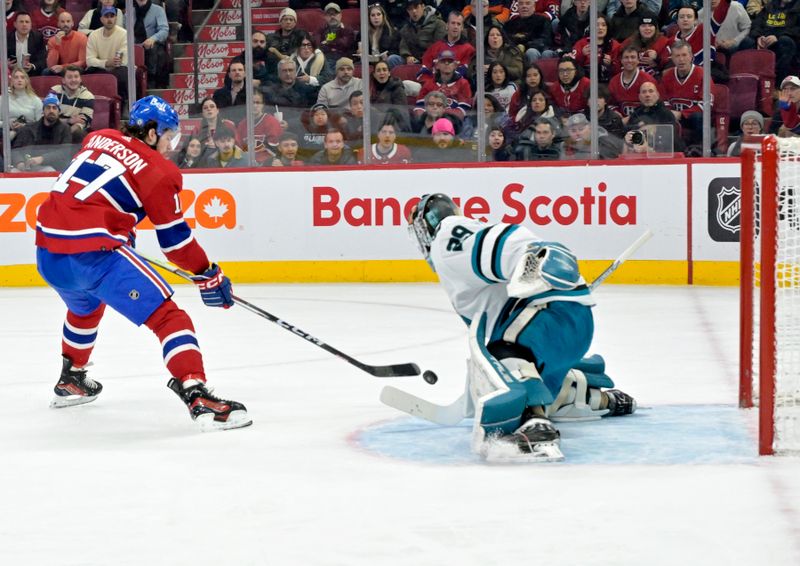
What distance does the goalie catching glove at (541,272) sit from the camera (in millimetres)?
3371

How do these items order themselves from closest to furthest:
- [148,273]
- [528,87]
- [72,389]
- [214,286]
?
1. [148,273]
2. [214,286]
3. [72,389]
4. [528,87]

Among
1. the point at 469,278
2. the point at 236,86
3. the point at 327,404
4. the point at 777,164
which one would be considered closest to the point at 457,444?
the point at 469,278

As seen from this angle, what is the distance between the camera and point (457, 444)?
12.2 ft

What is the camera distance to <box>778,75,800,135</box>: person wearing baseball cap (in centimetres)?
810

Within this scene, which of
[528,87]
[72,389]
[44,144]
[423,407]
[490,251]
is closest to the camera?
[490,251]

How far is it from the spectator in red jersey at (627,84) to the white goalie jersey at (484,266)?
4.83m

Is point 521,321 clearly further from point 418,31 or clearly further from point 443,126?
point 418,31

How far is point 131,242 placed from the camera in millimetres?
4383

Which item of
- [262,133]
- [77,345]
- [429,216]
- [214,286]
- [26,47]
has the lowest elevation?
[77,345]

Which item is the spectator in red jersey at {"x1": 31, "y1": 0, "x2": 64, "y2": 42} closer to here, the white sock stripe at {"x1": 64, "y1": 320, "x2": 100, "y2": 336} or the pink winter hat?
the pink winter hat

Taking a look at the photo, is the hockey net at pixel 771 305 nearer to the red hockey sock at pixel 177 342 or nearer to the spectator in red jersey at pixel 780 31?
the red hockey sock at pixel 177 342

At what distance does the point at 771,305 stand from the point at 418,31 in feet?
18.7

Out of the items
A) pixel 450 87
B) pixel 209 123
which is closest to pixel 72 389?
pixel 209 123

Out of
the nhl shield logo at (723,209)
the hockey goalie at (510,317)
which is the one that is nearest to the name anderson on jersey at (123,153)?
the hockey goalie at (510,317)
